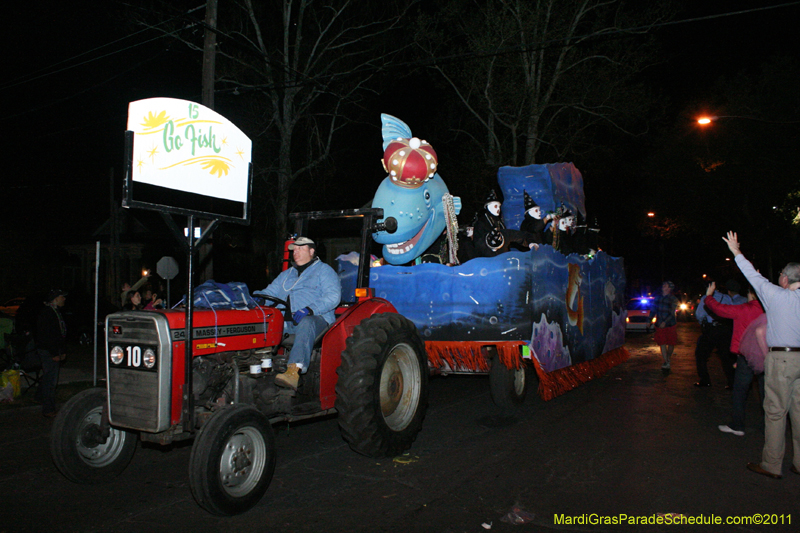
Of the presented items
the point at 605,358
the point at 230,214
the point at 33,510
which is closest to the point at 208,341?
the point at 230,214

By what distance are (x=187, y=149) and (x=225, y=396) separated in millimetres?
2004

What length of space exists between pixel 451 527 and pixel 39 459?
172 inches

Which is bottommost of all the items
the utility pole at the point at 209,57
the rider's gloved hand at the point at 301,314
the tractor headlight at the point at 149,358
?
the tractor headlight at the point at 149,358

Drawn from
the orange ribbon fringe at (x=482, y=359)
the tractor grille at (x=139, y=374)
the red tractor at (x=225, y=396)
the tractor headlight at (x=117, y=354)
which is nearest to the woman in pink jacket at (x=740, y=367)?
the orange ribbon fringe at (x=482, y=359)

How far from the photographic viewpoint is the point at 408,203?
780 centimetres

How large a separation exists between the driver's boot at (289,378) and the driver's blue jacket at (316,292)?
63cm

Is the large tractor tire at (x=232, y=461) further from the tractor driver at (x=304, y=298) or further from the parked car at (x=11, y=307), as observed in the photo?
the parked car at (x=11, y=307)

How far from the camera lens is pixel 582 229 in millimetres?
9430

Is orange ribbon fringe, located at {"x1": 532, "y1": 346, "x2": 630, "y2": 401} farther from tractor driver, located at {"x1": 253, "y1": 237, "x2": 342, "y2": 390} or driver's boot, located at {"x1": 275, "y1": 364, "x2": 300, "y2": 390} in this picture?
driver's boot, located at {"x1": 275, "y1": 364, "x2": 300, "y2": 390}

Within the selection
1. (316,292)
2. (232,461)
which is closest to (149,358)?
(232,461)

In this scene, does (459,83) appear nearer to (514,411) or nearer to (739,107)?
(739,107)

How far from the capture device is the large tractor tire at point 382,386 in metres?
4.96

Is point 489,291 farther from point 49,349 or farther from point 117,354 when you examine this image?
point 49,349

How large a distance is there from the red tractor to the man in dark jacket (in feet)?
11.8
